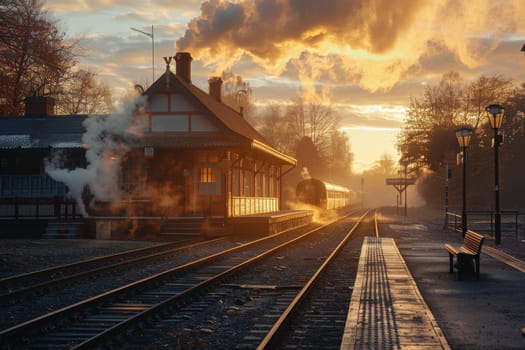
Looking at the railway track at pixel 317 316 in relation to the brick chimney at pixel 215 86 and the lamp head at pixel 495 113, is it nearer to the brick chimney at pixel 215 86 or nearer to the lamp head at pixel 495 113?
the lamp head at pixel 495 113

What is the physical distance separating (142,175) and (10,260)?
11.3 meters

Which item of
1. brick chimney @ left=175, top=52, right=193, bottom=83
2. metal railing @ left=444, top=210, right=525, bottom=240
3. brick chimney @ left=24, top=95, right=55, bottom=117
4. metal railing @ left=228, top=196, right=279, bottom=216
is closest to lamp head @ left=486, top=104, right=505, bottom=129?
metal railing @ left=444, top=210, right=525, bottom=240

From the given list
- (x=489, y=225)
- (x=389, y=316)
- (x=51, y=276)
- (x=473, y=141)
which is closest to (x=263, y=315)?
(x=389, y=316)

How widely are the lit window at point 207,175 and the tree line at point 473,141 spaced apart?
32.4 metres

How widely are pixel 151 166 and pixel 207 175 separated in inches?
93.0

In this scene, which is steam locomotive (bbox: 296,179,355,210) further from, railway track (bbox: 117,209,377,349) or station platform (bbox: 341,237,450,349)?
station platform (bbox: 341,237,450,349)

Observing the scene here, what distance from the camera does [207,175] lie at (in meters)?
27.9

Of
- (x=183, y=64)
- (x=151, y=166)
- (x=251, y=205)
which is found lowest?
(x=251, y=205)

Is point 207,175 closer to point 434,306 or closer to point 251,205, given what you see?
point 251,205

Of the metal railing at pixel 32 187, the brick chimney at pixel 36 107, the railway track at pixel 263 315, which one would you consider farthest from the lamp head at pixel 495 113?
the brick chimney at pixel 36 107

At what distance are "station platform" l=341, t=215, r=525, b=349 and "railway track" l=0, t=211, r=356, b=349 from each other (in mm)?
2648

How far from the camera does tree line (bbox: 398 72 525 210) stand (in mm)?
58562

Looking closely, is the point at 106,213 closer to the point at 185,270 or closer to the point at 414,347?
the point at 185,270

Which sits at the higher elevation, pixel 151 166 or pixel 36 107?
pixel 36 107
